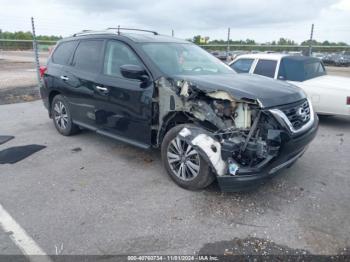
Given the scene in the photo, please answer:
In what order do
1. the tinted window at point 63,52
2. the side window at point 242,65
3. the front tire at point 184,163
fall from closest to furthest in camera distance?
the front tire at point 184,163 < the tinted window at point 63,52 < the side window at point 242,65

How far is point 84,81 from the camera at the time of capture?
5039 mm

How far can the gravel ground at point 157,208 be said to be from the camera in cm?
290

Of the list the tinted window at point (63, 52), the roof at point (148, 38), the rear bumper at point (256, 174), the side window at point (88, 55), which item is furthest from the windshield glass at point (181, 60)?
the tinted window at point (63, 52)

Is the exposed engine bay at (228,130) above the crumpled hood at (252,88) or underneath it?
underneath

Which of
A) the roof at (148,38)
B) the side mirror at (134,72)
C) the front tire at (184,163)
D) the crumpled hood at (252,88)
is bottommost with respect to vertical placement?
the front tire at (184,163)

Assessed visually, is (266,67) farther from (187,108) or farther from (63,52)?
(63,52)

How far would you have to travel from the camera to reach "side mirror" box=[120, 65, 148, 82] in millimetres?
3986

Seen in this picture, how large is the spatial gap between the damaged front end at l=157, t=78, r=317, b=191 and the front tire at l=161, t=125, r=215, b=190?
17cm

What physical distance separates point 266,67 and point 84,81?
4174 millimetres

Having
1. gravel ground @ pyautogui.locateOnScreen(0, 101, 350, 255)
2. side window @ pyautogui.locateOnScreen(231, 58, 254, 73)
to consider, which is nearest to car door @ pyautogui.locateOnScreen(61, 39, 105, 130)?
gravel ground @ pyautogui.locateOnScreen(0, 101, 350, 255)

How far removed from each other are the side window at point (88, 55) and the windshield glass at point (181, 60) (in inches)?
36.5

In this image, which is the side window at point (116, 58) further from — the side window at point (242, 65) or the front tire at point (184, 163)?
the side window at point (242, 65)

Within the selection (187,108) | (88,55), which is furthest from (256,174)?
(88,55)

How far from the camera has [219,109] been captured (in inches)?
141
